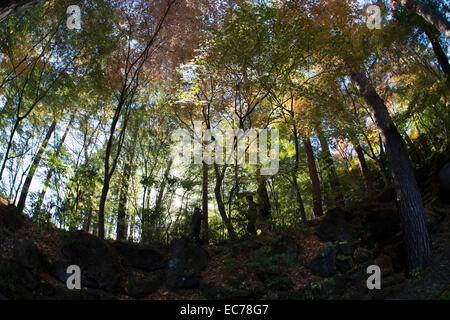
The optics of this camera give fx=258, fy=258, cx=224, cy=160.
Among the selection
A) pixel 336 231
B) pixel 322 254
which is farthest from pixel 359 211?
pixel 322 254

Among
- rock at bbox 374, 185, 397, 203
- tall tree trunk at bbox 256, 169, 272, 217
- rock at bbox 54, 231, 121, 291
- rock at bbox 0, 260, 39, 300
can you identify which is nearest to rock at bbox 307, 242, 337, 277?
tall tree trunk at bbox 256, 169, 272, 217

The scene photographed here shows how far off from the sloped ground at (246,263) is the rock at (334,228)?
23 mm

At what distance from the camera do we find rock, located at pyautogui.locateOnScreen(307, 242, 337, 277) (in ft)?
17.6

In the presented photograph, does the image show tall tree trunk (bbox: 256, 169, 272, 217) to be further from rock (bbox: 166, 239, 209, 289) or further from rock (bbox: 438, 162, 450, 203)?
rock (bbox: 438, 162, 450, 203)

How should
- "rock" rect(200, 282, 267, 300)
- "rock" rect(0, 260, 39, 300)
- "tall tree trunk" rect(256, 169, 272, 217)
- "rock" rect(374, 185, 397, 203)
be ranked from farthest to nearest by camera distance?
"tall tree trunk" rect(256, 169, 272, 217), "rock" rect(374, 185, 397, 203), "rock" rect(200, 282, 267, 300), "rock" rect(0, 260, 39, 300)

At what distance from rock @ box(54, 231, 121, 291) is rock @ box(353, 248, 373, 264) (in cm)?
496

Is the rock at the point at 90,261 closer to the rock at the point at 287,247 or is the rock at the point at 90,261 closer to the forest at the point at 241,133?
the forest at the point at 241,133

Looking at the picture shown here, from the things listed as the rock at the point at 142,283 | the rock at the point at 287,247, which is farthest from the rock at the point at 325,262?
the rock at the point at 142,283

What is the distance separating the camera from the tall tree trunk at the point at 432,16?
517cm

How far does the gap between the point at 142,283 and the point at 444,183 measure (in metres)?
7.19

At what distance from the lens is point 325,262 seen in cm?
549

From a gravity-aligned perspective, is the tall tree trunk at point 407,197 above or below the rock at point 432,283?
above
